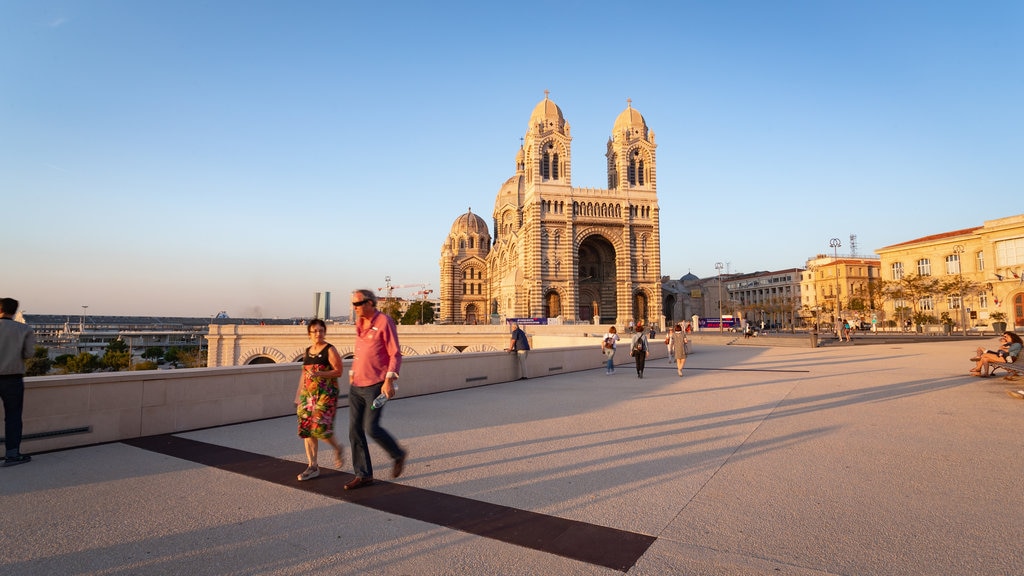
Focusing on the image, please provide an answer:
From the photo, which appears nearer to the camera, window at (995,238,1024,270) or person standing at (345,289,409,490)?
person standing at (345,289,409,490)

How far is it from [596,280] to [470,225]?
25.3 metres

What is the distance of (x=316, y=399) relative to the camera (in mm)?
4781

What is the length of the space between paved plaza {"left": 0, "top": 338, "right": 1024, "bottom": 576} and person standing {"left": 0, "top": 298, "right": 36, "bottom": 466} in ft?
0.83

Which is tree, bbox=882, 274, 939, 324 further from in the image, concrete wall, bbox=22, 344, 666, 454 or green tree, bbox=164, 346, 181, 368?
green tree, bbox=164, 346, 181, 368

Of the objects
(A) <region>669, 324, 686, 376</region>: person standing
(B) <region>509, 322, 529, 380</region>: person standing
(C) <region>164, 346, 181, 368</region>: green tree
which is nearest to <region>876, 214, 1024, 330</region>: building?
(A) <region>669, 324, 686, 376</region>: person standing

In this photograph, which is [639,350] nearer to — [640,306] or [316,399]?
[316,399]

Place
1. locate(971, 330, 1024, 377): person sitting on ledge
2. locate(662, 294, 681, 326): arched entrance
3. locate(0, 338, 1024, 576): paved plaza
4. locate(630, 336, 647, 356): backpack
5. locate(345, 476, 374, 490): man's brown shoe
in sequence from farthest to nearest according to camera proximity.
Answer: locate(662, 294, 681, 326): arched entrance
locate(630, 336, 647, 356): backpack
locate(971, 330, 1024, 377): person sitting on ledge
locate(345, 476, 374, 490): man's brown shoe
locate(0, 338, 1024, 576): paved plaza

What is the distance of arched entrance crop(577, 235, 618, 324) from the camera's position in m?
58.0

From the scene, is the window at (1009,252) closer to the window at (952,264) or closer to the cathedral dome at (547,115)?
the window at (952,264)

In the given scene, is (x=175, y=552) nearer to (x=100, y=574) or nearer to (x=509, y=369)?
(x=100, y=574)

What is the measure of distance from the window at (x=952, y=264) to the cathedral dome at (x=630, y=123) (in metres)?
32.4

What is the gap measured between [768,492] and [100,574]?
14.9 ft

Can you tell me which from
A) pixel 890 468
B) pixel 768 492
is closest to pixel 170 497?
pixel 768 492

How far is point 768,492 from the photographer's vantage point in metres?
4.09
